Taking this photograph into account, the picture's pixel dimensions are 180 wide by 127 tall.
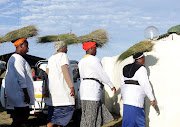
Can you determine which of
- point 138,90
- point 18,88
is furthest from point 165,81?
point 18,88

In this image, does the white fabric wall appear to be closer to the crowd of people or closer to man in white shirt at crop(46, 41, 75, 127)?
the crowd of people

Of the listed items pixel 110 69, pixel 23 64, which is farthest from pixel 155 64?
pixel 110 69

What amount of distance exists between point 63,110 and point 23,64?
1017mm

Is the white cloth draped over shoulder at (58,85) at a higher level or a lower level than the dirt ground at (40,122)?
higher

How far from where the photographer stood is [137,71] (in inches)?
171

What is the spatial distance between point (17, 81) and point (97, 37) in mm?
1973

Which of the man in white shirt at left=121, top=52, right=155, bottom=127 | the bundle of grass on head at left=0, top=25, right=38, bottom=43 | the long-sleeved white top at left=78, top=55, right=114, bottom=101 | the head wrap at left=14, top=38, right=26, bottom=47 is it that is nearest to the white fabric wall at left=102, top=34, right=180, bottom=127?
the man in white shirt at left=121, top=52, right=155, bottom=127

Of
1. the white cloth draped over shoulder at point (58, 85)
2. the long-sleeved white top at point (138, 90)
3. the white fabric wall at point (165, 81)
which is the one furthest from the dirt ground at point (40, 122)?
the white cloth draped over shoulder at point (58, 85)

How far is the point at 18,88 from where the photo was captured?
13.0 feet

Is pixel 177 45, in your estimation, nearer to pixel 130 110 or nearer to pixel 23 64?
pixel 130 110

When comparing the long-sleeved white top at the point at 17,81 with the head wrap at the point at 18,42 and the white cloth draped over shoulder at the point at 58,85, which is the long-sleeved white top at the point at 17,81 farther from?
the white cloth draped over shoulder at the point at 58,85

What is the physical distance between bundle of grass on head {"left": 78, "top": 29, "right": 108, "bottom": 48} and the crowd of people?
46cm

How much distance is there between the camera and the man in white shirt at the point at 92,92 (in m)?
4.38

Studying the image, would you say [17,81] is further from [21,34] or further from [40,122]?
[40,122]
